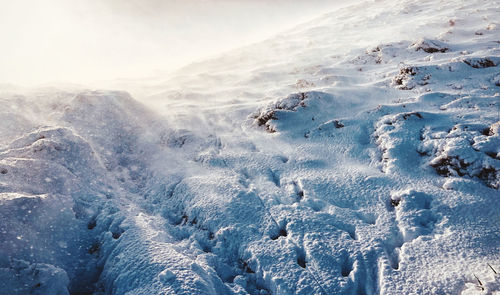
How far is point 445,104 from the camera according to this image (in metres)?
6.98

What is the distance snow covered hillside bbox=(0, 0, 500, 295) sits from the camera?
3709 mm

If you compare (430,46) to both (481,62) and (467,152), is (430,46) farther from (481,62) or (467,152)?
(467,152)

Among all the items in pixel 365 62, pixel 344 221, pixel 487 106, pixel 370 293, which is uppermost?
pixel 365 62

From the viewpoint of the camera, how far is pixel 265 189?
17.8 ft

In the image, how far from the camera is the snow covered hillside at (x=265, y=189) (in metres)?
3.71

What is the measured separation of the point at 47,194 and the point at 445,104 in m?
9.15

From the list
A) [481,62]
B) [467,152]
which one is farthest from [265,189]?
[481,62]

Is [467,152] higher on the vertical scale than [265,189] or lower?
higher

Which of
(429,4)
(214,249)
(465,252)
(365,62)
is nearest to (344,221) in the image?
(465,252)

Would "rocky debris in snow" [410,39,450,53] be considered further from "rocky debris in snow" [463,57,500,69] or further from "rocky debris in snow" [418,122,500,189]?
"rocky debris in snow" [418,122,500,189]

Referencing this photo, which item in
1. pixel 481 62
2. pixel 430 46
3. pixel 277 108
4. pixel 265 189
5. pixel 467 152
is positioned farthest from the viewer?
pixel 430 46

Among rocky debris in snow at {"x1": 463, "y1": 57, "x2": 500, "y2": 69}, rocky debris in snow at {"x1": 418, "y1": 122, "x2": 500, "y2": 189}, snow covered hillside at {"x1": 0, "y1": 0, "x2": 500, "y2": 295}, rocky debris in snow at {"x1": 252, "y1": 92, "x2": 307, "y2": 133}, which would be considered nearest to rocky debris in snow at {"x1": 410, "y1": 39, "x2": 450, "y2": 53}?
snow covered hillside at {"x1": 0, "y1": 0, "x2": 500, "y2": 295}

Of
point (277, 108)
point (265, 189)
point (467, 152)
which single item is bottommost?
point (265, 189)

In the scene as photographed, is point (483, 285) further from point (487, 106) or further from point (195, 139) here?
point (195, 139)
